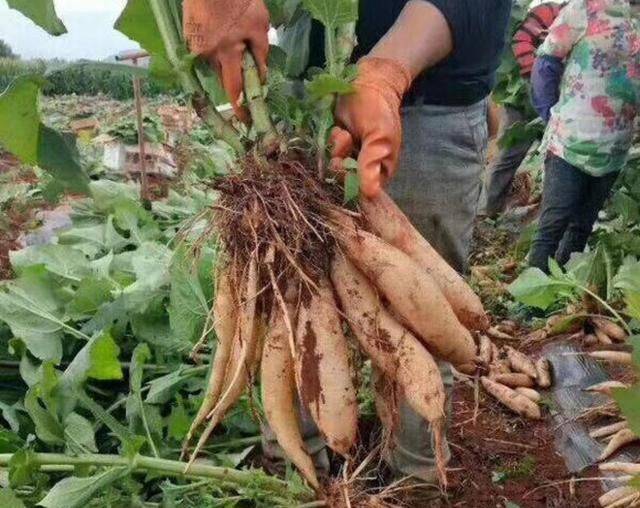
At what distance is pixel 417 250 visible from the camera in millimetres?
1413

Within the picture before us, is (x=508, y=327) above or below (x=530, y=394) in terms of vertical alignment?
below

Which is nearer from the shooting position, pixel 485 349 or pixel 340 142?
pixel 340 142

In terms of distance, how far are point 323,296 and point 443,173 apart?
0.52m

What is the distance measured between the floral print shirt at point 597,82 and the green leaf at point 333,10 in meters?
1.85

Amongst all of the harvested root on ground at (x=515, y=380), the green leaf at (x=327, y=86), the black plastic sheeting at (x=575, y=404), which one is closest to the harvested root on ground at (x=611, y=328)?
the black plastic sheeting at (x=575, y=404)

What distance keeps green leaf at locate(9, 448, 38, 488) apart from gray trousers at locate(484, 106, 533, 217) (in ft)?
12.5

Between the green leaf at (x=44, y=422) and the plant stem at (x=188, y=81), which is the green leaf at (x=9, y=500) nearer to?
the green leaf at (x=44, y=422)

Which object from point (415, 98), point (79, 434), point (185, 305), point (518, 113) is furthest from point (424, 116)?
point (518, 113)

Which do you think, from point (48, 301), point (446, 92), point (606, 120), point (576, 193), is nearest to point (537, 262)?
point (576, 193)

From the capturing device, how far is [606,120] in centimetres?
291

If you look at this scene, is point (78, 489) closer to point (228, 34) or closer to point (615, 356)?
point (228, 34)

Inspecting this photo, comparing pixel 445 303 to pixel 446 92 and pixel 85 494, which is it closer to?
pixel 446 92

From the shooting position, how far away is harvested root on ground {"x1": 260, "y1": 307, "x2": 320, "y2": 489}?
1.35 metres

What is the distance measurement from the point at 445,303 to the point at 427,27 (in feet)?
1.62
